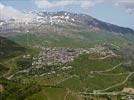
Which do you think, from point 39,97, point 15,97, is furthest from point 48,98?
point 15,97

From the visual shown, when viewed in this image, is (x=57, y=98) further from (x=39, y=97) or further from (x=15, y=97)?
(x=15, y=97)

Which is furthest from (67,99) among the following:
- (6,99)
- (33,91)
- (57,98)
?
(6,99)

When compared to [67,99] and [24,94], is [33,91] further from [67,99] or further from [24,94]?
[67,99]

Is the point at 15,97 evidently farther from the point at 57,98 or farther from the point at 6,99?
the point at 57,98

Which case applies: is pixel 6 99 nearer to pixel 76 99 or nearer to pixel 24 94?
pixel 24 94

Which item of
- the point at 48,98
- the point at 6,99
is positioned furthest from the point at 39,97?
the point at 6,99

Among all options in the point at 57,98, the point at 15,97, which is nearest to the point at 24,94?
the point at 15,97
